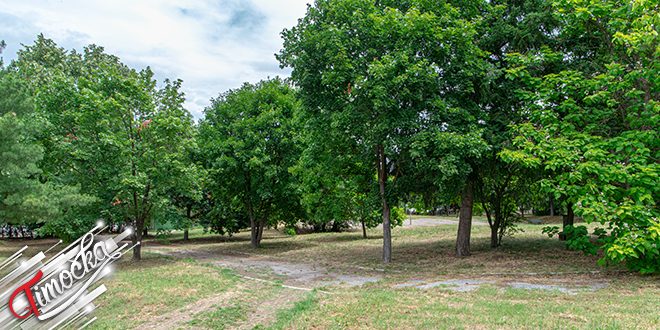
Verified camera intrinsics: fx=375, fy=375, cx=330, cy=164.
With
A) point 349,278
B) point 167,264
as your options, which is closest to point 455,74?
point 349,278

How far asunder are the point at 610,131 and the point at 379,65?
607 cm

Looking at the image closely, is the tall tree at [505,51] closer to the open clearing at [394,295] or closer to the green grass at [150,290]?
the open clearing at [394,295]

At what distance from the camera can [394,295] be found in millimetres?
7543

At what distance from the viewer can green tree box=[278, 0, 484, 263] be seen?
34.7 ft

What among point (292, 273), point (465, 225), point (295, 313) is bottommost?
point (292, 273)

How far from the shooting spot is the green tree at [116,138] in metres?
12.8

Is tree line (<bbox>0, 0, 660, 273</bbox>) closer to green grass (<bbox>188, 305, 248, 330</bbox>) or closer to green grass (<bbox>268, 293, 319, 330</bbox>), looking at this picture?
green grass (<bbox>268, 293, 319, 330</bbox>)

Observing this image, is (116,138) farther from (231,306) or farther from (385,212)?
(385,212)

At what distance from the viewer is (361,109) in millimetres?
11727

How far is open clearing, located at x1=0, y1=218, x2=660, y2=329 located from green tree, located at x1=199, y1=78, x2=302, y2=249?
222 inches

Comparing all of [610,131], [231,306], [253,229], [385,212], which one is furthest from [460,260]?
[253,229]

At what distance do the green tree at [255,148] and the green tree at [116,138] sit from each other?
3.14 metres

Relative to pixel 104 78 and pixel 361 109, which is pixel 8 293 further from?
pixel 104 78

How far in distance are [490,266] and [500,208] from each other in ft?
15.4
